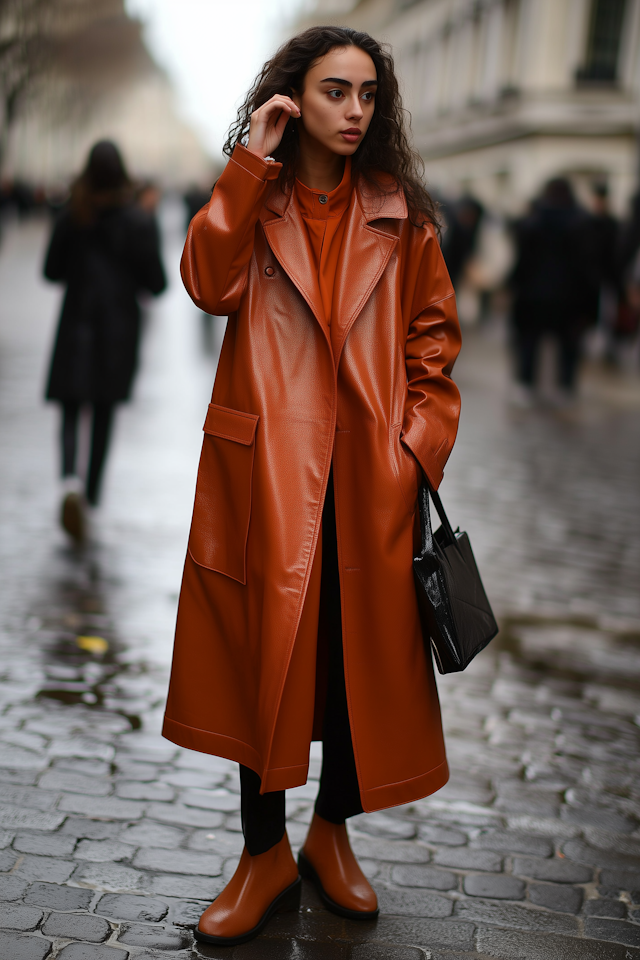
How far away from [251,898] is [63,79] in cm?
4185

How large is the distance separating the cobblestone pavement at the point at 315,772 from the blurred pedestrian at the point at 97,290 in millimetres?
769

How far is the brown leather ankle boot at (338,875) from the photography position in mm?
2820

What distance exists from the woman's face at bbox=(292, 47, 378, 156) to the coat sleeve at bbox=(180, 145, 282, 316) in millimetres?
151

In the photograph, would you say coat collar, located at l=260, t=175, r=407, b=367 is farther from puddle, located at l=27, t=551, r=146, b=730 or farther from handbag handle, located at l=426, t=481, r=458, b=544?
puddle, located at l=27, t=551, r=146, b=730

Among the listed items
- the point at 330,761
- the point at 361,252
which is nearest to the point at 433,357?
the point at 361,252

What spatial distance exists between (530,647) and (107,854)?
2408mm

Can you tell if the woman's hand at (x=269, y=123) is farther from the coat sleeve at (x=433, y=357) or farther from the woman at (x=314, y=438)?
the coat sleeve at (x=433, y=357)

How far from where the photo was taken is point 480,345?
17625mm

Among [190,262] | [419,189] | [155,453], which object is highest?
[419,189]

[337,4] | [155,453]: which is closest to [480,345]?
[155,453]

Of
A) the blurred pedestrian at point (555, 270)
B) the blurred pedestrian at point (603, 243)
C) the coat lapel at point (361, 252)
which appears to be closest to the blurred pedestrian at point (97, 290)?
the coat lapel at point (361, 252)

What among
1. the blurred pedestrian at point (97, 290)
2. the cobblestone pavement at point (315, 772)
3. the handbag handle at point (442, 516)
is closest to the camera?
the handbag handle at point (442, 516)

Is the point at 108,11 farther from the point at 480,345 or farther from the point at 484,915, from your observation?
the point at 484,915

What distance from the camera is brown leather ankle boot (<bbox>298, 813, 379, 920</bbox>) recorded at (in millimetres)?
2820
